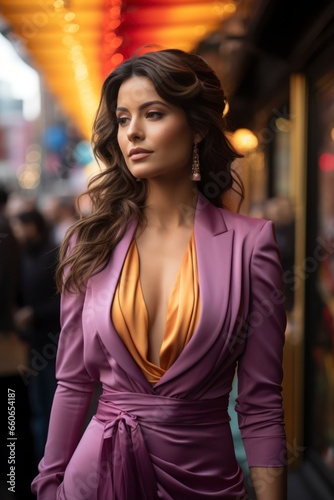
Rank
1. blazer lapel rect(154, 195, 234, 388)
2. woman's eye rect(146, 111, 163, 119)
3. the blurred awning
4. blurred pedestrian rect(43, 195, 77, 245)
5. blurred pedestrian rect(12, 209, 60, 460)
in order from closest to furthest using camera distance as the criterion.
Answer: blazer lapel rect(154, 195, 234, 388) < woman's eye rect(146, 111, 163, 119) < blurred pedestrian rect(12, 209, 60, 460) < the blurred awning < blurred pedestrian rect(43, 195, 77, 245)

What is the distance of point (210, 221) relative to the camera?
222 cm

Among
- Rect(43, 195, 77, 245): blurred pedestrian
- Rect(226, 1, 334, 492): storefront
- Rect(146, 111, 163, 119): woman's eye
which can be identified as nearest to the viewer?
Rect(146, 111, 163, 119): woman's eye

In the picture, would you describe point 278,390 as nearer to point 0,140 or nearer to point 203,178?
point 203,178

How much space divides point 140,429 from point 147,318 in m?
0.30

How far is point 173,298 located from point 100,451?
463 millimetres

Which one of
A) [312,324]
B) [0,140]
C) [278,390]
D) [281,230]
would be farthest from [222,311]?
[0,140]

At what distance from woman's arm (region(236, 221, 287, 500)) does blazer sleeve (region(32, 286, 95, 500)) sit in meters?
0.46

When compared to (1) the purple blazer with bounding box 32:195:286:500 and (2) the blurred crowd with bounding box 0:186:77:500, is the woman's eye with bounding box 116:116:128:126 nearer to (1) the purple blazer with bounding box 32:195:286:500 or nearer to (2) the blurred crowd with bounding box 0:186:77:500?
(1) the purple blazer with bounding box 32:195:286:500

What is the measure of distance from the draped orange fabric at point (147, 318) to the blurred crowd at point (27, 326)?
8.31 feet

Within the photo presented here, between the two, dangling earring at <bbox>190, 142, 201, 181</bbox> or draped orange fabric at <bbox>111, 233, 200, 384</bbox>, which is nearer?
draped orange fabric at <bbox>111, 233, 200, 384</bbox>

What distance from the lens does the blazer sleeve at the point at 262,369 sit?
2.05 m

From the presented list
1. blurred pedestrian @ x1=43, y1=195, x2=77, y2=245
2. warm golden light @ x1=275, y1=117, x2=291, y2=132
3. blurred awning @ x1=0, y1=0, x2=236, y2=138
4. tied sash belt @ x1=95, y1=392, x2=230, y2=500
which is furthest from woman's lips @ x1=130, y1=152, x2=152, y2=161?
blurred pedestrian @ x1=43, y1=195, x2=77, y2=245

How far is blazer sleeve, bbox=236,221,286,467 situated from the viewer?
205 centimetres

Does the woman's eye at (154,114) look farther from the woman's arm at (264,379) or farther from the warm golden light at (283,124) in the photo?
the warm golden light at (283,124)
